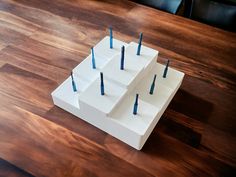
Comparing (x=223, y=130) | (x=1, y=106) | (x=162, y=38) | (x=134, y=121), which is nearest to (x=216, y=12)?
(x=162, y=38)

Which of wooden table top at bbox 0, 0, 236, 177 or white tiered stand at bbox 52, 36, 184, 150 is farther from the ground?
white tiered stand at bbox 52, 36, 184, 150

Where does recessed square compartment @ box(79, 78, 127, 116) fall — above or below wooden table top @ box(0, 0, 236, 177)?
above

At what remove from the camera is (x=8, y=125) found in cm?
74

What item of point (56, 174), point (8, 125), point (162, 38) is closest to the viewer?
point (56, 174)

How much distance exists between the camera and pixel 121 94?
0.72m

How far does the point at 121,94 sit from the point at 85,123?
0.51ft

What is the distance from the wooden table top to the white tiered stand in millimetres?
46

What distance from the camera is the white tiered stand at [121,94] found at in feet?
2.23

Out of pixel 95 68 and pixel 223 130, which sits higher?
pixel 95 68

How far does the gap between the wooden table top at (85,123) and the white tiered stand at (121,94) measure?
0.05 m

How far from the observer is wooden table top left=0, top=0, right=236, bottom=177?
67 centimetres

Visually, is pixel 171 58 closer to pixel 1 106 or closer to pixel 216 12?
pixel 216 12

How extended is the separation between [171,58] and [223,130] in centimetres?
→ 39

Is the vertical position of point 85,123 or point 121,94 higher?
point 121,94
